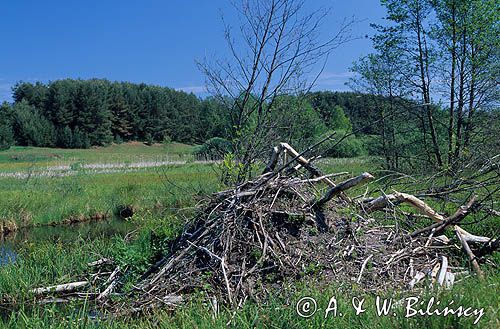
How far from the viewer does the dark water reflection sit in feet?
42.3

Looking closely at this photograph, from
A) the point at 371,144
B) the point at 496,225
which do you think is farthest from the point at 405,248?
the point at 371,144

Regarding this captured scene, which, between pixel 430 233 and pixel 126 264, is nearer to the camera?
pixel 430 233

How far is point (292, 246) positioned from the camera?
6.01 m

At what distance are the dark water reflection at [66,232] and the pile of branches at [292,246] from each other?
6912mm

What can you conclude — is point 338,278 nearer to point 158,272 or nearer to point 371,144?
point 158,272

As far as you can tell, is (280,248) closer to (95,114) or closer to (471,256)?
(471,256)

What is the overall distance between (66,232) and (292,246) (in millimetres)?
10640

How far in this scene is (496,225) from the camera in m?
7.83

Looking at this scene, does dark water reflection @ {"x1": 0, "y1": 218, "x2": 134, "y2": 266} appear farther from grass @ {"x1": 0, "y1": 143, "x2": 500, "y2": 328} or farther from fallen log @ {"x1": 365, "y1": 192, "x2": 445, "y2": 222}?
fallen log @ {"x1": 365, "y1": 192, "x2": 445, "y2": 222}

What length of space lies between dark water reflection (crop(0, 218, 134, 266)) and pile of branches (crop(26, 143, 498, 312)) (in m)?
6.91

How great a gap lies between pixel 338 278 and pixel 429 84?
1531cm

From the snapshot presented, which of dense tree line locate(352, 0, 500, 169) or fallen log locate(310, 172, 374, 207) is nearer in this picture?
fallen log locate(310, 172, 374, 207)

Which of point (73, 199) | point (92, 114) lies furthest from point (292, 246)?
point (92, 114)

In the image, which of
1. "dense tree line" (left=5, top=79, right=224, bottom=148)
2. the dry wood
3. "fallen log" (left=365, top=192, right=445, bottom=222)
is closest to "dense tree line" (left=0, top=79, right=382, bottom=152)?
"dense tree line" (left=5, top=79, right=224, bottom=148)
